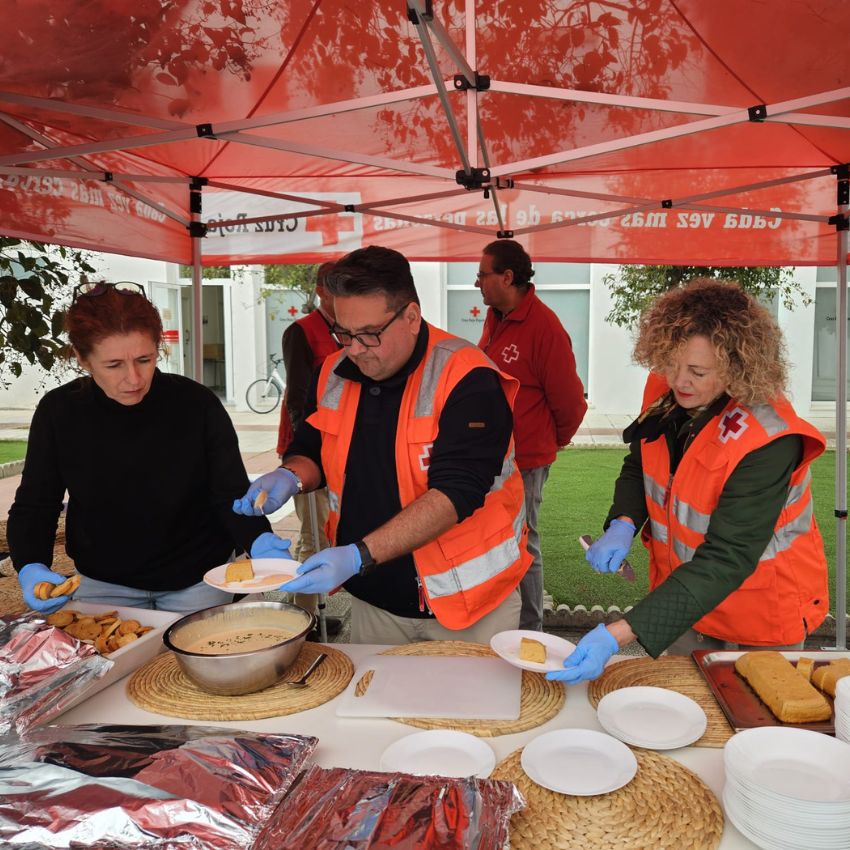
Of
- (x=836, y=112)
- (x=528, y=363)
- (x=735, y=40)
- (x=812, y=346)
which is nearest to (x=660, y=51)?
(x=735, y=40)

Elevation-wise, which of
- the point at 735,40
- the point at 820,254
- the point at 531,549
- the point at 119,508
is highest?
the point at 735,40

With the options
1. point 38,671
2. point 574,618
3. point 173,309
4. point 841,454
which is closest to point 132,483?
point 38,671

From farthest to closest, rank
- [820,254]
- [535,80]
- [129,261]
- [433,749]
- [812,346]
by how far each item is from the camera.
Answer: [129,261] → [812,346] → [820,254] → [535,80] → [433,749]

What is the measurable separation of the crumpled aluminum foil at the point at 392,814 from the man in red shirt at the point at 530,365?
118 inches

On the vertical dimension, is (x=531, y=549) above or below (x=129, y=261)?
below

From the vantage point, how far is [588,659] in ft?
5.33

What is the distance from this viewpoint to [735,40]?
2.39m

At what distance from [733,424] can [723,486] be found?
0.53ft

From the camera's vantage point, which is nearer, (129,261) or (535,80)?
(535,80)

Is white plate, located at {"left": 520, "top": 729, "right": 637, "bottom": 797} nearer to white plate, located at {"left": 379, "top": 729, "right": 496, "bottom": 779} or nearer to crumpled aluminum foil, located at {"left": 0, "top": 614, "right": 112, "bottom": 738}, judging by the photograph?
white plate, located at {"left": 379, "top": 729, "right": 496, "bottom": 779}

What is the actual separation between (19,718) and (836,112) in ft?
9.90

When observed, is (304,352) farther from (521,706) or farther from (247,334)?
(247,334)

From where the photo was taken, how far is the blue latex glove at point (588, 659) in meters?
1.60

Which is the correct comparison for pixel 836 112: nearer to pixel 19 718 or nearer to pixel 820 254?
pixel 820 254
